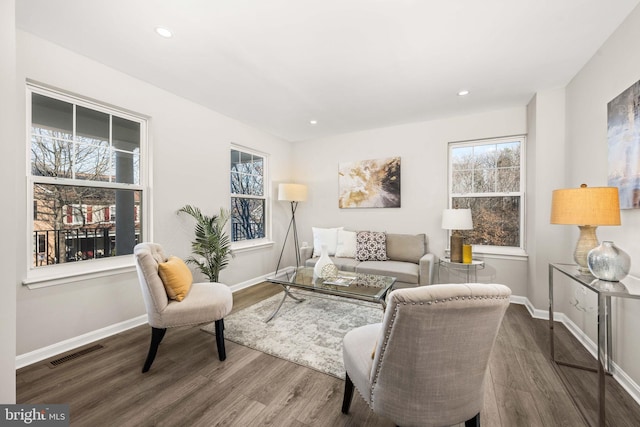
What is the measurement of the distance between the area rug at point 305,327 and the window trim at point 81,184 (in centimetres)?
114

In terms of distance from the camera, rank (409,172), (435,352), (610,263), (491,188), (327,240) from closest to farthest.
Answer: (435,352) < (610,263) < (491,188) < (409,172) < (327,240)

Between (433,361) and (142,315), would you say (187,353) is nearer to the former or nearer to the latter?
(142,315)

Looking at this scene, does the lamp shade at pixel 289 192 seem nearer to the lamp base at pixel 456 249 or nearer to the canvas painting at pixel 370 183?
the canvas painting at pixel 370 183

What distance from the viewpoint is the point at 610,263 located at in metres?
1.59

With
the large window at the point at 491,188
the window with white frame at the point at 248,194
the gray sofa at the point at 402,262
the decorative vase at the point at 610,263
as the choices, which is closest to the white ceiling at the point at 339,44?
the large window at the point at 491,188

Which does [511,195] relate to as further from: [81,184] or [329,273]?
[81,184]

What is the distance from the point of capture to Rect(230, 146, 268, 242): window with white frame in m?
3.98

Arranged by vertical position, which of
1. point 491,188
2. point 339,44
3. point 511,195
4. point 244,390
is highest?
point 339,44

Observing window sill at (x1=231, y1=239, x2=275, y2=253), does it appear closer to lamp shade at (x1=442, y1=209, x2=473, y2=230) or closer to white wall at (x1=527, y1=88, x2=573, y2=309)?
lamp shade at (x1=442, y1=209, x2=473, y2=230)

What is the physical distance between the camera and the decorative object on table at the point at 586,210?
1626 millimetres

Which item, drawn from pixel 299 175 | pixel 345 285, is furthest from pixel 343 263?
pixel 299 175

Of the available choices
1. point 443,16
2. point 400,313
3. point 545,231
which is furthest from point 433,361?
point 545,231

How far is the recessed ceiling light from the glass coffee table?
2308 millimetres

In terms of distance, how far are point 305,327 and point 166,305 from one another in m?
1.30
